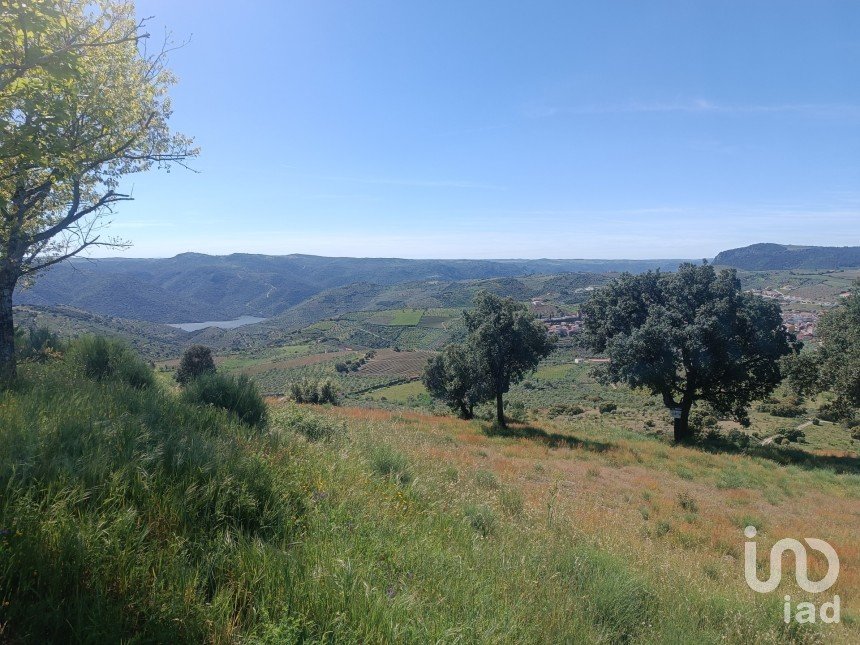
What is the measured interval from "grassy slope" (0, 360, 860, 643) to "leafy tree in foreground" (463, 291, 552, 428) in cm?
1625

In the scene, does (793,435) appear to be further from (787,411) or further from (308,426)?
(308,426)

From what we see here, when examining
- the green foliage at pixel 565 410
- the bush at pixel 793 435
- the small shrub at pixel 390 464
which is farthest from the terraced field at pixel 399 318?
the small shrub at pixel 390 464

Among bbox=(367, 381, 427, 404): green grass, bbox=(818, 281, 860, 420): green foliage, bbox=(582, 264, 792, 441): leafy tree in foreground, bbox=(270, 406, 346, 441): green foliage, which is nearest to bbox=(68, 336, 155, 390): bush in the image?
bbox=(270, 406, 346, 441): green foliage

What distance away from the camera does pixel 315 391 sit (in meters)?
31.0

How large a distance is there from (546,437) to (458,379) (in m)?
8.71

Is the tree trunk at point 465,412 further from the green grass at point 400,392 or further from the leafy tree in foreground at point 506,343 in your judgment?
the green grass at point 400,392

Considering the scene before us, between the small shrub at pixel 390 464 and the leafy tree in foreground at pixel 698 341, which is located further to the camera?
the leafy tree in foreground at pixel 698 341

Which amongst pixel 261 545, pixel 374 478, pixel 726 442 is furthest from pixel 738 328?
pixel 261 545

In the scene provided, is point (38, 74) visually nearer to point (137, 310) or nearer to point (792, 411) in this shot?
point (792, 411)

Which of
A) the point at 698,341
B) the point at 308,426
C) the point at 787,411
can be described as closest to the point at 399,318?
the point at 787,411

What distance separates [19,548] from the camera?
2342 millimetres

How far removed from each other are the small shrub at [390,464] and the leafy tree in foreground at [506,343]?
16.5 meters

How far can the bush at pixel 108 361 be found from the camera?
8.31m

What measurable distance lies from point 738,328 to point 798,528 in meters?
12.3
